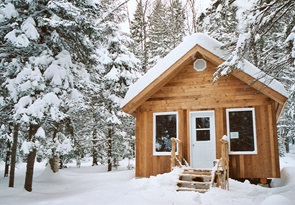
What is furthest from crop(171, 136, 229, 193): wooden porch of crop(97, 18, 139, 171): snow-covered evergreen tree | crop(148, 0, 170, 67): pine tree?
crop(148, 0, 170, 67): pine tree

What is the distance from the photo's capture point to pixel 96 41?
11375 mm

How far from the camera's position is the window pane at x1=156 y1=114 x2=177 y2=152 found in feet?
36.1

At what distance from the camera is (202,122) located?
10812mm

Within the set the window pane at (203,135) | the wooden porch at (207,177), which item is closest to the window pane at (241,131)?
the window pane at (203,135)

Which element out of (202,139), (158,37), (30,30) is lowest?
(202,139)

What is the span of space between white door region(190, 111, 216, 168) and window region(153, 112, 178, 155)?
76cm

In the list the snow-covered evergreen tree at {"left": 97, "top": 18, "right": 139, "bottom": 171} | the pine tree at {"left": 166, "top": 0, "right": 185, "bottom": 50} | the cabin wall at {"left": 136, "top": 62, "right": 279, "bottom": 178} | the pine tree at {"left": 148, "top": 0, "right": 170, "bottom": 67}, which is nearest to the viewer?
the cabin wall at {"left": 136, "top": 62, "right": 279, "bottom": 178}

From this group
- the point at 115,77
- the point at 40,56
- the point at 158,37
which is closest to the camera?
the point at 40,56

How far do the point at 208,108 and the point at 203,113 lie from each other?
295 mm

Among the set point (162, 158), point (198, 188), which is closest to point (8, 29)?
point (162, 158)

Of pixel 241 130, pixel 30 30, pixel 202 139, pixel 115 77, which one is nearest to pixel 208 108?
pixel 202 139

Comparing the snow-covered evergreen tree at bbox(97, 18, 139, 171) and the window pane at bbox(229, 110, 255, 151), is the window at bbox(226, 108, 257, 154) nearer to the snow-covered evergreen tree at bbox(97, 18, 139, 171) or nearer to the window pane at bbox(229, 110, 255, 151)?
the window pane at bbox(229, 110, 255, 151)

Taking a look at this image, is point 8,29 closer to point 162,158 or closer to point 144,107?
point 144,107

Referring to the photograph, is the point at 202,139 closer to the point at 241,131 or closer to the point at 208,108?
the point at 208,108
